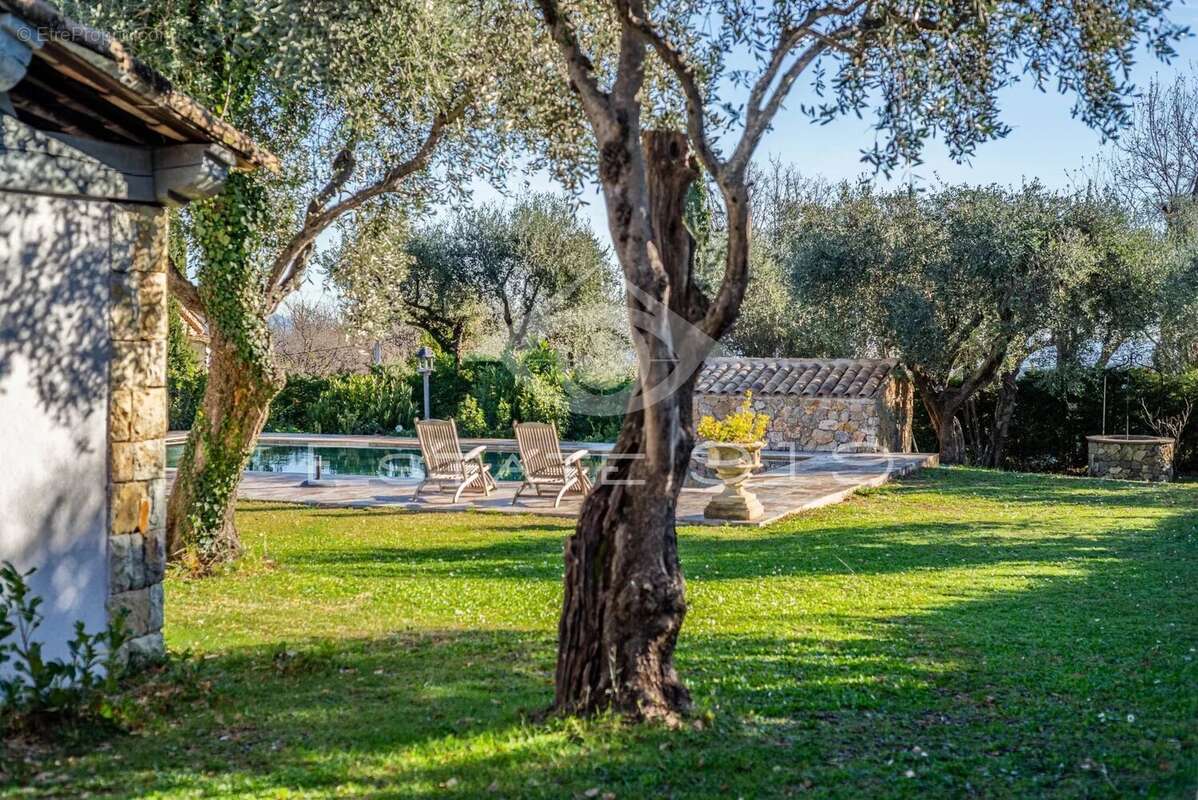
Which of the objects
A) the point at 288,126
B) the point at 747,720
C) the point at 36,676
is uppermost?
the point at 288,126

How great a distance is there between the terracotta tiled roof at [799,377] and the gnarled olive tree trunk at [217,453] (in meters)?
10.6

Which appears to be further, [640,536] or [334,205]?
[334,205]

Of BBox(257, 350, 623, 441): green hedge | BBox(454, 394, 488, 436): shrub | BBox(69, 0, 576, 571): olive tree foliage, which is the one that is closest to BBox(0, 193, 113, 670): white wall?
BBox(69, 0, 576, 571): olive tree foliage

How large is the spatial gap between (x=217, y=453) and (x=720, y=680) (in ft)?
18.2

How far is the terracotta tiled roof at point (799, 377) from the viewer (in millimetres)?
18633

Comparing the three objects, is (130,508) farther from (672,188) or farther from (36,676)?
(672,188)

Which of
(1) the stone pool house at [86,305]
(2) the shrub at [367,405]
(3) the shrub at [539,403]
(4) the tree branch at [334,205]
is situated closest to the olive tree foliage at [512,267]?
(2) the shrub at [367,405]

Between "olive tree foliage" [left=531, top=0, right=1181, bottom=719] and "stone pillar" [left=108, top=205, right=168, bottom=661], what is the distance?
264 centimetres

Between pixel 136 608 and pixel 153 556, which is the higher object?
pixel 153 556

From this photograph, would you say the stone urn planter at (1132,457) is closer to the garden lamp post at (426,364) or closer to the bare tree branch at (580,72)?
the garden lamp post at (426,364)

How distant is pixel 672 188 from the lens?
16.4 feet

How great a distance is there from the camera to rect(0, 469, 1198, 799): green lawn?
13.3 ft

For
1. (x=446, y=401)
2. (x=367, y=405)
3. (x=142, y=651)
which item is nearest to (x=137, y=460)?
(x=142, y=651)

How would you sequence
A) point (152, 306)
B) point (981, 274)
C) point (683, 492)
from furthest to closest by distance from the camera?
1. point (981, 274)
2. point (683, 492)
3. point (152, 306)
